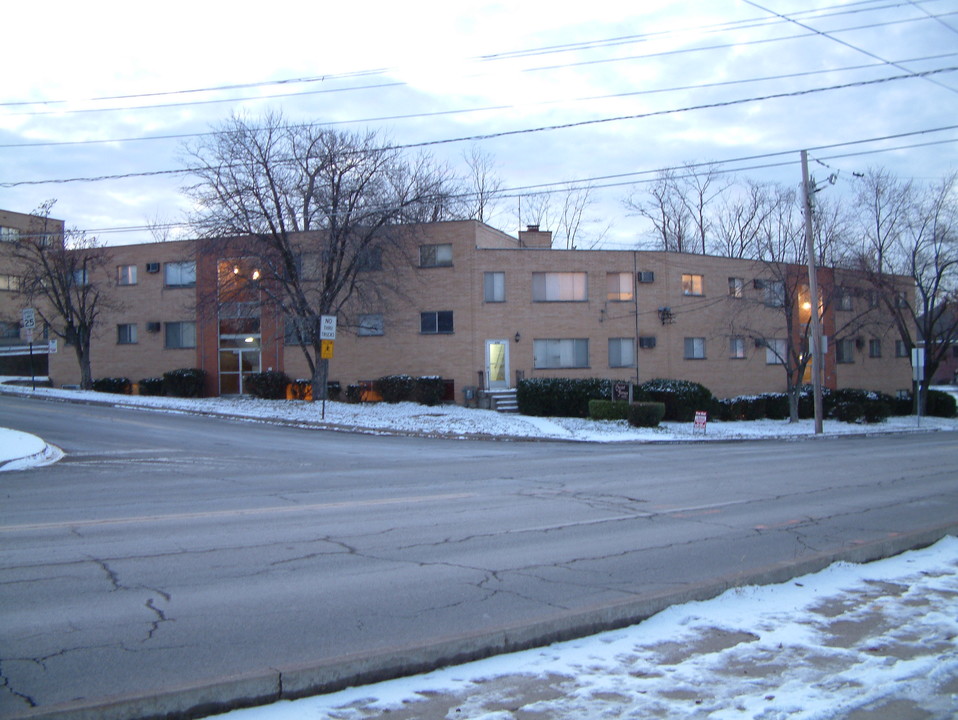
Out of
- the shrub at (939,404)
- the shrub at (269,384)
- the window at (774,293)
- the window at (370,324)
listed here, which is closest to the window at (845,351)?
the shrub at (939,404)

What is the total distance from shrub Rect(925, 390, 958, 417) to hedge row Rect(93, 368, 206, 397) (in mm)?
36684

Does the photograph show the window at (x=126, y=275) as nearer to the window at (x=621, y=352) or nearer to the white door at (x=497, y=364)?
the white door at (x=497, y=364)

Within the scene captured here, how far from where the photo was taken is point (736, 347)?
39.5m

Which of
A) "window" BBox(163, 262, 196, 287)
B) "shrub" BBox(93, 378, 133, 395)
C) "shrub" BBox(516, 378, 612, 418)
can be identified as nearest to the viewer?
"shrub" BBox(516, 378, 612, 418)

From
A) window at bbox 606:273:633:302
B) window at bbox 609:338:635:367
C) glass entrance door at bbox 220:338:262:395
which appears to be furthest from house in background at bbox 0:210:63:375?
window at bbox 609:338:635:367

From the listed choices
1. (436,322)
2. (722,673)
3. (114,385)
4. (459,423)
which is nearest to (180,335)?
(114,385)

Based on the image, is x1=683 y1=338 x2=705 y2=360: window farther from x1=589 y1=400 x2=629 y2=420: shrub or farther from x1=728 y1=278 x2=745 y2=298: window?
x1=589 y1=400 x2=629 y2=420: shrub

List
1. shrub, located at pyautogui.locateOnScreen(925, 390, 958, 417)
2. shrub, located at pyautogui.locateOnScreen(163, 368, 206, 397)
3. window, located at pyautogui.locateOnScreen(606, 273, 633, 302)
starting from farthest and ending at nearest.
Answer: shrub, located at pyautogui.locateOnScreen(925, 390, 958, 417), shrub, located at pyautogui.locateOnScreen(163, 368, 206, 397), window, located at pyautogui.locateOnScreen(606, 273, 633, 302)

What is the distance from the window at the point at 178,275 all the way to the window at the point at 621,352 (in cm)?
1994

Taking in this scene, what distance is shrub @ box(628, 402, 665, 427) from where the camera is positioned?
97.7ft

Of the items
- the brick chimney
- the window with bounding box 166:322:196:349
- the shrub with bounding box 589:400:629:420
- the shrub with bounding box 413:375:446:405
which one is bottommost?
the shrub with bounding box 589:400:629:420

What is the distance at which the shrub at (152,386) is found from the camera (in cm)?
3916

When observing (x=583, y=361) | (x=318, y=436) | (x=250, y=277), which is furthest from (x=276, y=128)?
(x=583, y=361)

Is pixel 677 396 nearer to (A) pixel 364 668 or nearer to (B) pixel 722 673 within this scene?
(B) pixel 722 673
